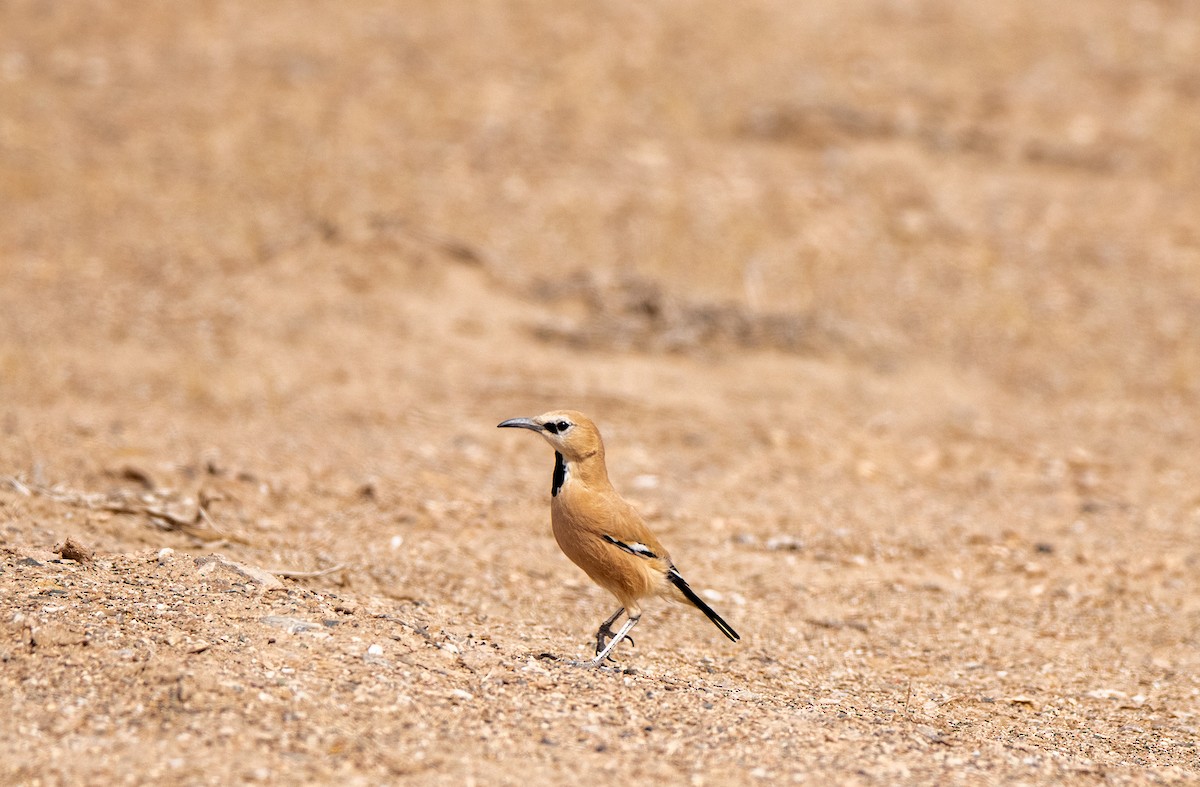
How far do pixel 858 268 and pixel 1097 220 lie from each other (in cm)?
275

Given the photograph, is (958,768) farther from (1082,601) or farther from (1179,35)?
(1179,35)

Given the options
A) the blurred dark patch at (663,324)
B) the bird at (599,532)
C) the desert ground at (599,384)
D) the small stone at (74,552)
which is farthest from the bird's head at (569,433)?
the blurred dark patch at (663,324)

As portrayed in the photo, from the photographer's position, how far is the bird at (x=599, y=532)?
5438mm

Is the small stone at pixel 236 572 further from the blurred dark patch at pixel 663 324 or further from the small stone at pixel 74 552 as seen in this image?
the blurred dark patch at pixel 663 324

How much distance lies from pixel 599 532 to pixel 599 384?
4.73 meters

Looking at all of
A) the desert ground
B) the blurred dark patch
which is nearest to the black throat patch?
the desert ground

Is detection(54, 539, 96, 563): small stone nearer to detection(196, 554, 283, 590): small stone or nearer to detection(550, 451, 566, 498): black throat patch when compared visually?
detection(196, 554, 283, 590): small stone

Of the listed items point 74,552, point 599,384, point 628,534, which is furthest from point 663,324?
point 74,552

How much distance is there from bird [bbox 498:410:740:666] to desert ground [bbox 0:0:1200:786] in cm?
34

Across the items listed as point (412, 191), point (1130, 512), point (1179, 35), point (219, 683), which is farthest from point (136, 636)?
point (1179, 35)

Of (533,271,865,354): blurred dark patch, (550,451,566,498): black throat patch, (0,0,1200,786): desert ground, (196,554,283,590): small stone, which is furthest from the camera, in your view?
(533,271,865,354): blurred dark patch

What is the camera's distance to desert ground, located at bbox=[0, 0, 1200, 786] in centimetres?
467

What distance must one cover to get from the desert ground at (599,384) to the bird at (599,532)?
13.3 inches

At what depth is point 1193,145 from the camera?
44.3 feet
